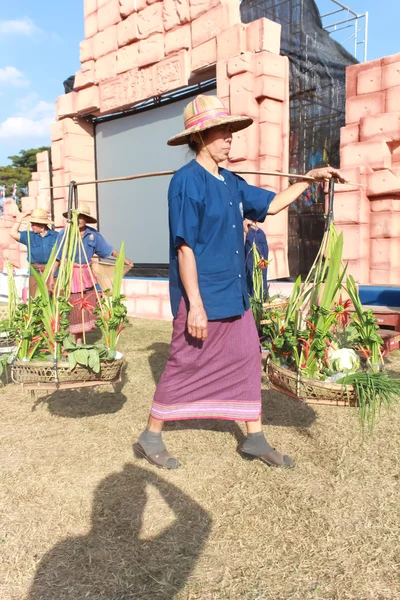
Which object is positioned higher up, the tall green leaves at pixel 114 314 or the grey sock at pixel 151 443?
the tall green leaves at pixel 114 314

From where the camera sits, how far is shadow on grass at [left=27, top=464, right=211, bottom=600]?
4.96ft

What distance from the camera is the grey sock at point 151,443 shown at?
92.1 inches

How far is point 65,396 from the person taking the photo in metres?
3.54

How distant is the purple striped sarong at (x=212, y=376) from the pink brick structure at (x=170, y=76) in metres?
3.89

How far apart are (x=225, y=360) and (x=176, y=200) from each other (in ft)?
2.53

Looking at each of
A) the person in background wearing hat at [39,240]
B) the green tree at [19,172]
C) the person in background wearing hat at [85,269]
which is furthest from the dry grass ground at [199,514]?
the green tree at [19,172]

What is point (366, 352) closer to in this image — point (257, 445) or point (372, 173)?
point (257, 445)

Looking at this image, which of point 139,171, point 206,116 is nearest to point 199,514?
point 206,116

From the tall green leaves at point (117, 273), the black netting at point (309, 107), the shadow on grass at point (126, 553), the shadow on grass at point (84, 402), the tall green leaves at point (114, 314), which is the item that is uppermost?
the black netting at point (309, 107)

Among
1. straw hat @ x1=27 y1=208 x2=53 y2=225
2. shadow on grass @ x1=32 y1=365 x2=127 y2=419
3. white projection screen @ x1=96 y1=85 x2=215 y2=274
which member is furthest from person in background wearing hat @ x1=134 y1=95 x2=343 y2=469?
white projection screen @ x1=96 y1=85 x2=215 y2=274

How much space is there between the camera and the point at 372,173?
17.6ft

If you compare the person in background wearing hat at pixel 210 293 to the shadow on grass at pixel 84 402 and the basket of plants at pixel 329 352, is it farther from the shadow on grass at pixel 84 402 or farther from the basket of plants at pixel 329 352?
the shadow on grass at pixel 84 402

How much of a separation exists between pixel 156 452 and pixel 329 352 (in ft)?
3.19

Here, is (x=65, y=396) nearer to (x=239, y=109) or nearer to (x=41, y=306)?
(x=41, y=306)
